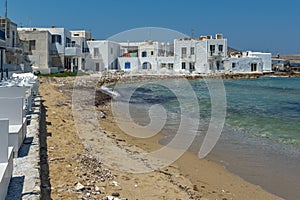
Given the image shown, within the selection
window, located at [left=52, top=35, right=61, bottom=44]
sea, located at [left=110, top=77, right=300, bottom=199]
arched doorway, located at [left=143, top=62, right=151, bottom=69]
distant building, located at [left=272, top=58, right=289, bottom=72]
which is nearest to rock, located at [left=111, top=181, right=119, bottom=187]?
sea, located at [left=110, top=77, right=300, bottom=199]

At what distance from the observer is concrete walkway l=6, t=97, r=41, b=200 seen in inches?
130

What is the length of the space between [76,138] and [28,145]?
249 cm

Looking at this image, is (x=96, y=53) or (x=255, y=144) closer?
(x=255, y=144)

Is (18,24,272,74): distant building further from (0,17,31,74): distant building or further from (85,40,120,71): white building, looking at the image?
(0,17,31,74): distant building

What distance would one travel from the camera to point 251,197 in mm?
4918

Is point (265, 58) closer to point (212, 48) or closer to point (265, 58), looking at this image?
point (265, 58)

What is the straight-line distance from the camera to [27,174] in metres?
3.80

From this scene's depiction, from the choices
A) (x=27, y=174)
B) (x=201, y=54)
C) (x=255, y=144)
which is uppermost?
(x=201, y=54)

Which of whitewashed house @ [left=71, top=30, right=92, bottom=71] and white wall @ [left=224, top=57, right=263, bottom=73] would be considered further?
white wall @ [left=224, top=57, right=263, bottom=73]

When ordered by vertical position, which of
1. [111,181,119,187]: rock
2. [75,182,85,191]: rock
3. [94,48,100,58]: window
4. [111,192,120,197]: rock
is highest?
[94,48,100,58]: window

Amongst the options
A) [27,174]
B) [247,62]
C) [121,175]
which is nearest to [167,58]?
[247,62]

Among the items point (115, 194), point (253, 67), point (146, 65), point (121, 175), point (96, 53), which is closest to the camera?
point (115, 194)

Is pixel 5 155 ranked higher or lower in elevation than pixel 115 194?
higher

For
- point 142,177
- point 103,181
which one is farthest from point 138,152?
point 103,181
